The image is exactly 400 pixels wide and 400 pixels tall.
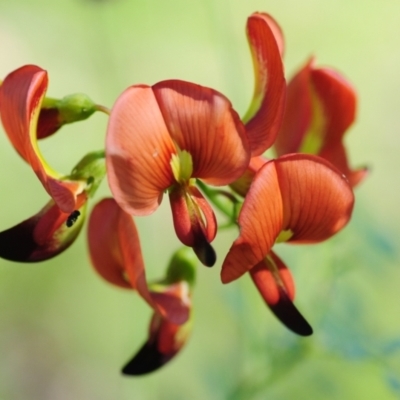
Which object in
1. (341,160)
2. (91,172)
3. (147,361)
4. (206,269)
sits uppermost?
(91,172)

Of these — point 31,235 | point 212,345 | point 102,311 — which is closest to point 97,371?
point 102,311

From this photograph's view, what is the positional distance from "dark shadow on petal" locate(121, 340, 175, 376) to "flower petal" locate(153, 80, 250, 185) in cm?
24

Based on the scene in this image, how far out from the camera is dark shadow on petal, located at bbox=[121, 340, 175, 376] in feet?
2.57

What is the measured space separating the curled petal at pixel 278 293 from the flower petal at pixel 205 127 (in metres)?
0.11

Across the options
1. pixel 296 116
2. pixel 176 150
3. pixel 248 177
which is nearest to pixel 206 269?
pixel 296 116

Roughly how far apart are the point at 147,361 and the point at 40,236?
19 cm

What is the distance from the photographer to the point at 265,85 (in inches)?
27.6

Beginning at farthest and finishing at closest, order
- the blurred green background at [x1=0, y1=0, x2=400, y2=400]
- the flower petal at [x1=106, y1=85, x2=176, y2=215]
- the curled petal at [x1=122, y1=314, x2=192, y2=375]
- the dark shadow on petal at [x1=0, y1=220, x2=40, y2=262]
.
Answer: the blurred green background at [x1=0, y1=0, x2=400, y2=400] → the curled petal at [x1=122, y1=314, x2=192, y2=375] → the dark shadow on petal at [x1=0, y1=220, x2=40, y2=262] → the flower petal at [x1=106, y1=85, x2=176, y2=215]

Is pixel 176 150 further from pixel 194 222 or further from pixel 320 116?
pixel 320 116

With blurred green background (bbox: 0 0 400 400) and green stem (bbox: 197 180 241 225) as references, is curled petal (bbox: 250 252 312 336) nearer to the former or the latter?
green stem (bbox: 197 180 241 225)

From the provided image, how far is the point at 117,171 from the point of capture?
59 cm

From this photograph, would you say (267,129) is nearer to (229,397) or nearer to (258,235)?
(258,235)

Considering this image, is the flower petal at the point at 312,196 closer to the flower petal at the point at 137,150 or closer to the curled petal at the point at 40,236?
the flower petal at the point at 137,150

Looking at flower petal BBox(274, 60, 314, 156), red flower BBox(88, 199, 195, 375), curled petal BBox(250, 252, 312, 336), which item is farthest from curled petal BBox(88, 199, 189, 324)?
flower petal BBox(274, 60, 314, 156)
